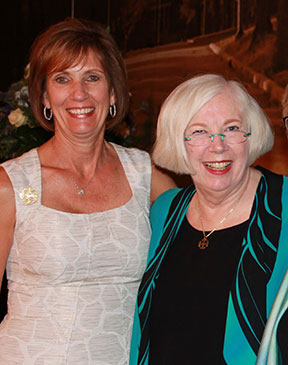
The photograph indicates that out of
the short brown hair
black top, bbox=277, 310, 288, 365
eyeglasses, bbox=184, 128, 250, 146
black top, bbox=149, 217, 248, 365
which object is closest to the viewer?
black top, bbox=277, 310, 288, 365

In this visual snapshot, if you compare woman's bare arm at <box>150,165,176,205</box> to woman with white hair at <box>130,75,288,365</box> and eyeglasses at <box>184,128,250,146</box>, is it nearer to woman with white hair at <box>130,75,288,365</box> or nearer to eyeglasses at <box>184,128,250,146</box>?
woman with white hair at <box>130,75,288,365</box>

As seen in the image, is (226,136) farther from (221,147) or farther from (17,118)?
(17,118)

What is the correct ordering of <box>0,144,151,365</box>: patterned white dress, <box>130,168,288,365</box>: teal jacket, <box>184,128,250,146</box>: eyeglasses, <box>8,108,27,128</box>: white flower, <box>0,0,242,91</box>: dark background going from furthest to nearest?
<box>0,0,242,91</box>: dark background, <box>8,108,27,128</box>: white flower, <box>0,144,151,365</box>: patterned white dress, <box>184,128,250,146</box>: eyeglasses, <box>130,168,288,365</box>: teal jacket

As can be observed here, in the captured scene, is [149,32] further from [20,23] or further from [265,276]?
[265,276]

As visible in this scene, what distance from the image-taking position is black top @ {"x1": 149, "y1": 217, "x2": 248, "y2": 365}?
2.01 meters

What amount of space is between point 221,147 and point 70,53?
83cm

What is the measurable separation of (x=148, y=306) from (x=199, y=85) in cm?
92

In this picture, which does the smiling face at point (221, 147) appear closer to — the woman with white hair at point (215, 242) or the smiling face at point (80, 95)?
the woman with white hair at point (215, 242)

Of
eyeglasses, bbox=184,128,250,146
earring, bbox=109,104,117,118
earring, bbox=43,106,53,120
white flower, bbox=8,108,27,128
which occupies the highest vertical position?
eyeglasses, bbox=184,128,250,146

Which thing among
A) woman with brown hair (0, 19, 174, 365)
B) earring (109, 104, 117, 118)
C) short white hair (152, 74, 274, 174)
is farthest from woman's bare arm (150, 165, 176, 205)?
short white hair (152, 74, 274, 174)

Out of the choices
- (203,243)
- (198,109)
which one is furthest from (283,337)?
(198,109)

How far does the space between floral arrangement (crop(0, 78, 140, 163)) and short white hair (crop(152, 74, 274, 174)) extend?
1213mm

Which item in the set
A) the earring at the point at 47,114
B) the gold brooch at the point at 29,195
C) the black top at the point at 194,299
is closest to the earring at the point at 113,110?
the earring at the point at 47,114

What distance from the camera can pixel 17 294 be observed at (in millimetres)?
2445
